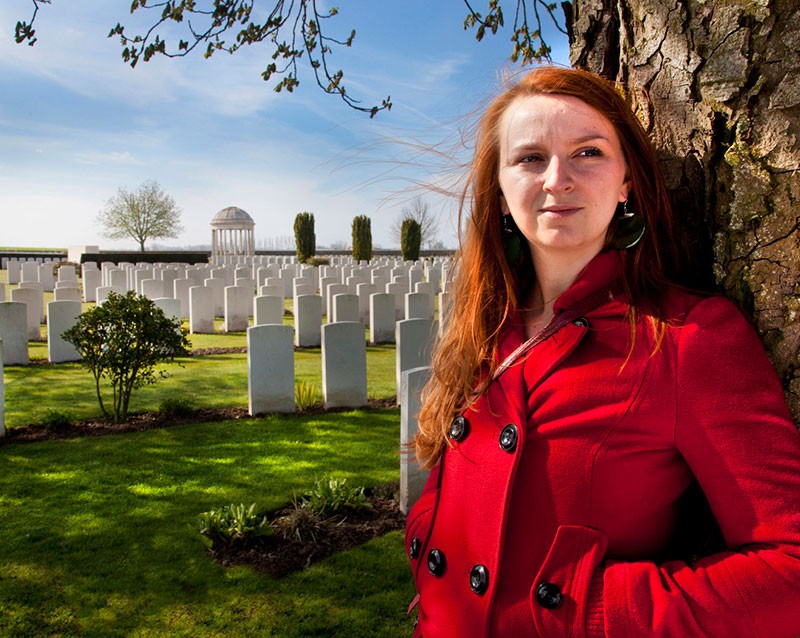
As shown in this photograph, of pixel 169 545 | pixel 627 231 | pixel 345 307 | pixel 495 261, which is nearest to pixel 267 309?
pixel 345 307

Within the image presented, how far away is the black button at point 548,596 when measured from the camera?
1079 mm

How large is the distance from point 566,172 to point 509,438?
0.56 metres

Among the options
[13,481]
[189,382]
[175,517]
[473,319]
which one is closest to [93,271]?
[189,382]

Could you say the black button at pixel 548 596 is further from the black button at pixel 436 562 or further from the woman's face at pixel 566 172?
the woman's face at pixel 566 172

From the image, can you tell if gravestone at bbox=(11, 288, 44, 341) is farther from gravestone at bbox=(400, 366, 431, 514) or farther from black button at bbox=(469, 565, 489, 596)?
black button at bbox=(469, 565, 489, 596)

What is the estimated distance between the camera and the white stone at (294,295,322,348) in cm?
992

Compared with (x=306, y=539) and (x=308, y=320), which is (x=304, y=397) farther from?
(x=308, y=320)

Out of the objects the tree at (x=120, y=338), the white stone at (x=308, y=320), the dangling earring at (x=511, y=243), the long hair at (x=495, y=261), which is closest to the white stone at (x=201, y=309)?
the white stone at (x=308, y=320)

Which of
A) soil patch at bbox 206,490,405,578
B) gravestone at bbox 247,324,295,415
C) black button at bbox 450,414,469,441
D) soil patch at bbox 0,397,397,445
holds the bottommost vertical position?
soil patch at bbox 206,490,405,578

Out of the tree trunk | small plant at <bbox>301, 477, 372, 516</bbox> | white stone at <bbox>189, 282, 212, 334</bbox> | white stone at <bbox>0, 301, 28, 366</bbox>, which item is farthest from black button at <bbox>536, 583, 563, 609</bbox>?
white stone at <bbox>189, 282, 212, 334</bbox>

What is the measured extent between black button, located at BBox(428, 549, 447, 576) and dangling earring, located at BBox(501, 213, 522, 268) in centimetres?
72

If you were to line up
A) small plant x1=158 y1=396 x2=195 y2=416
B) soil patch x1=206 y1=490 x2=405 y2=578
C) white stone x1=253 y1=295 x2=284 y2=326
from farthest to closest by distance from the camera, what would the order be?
white stone x1=253 y1=295 x2=284 y2=326 < small plant x1=158 y1=396 x2=195 y2=416 < soil patch x1=206 y1=490 x2=405 y2=578

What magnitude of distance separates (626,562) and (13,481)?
463 cm

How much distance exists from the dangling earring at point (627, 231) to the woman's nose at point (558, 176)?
0.16 metres
